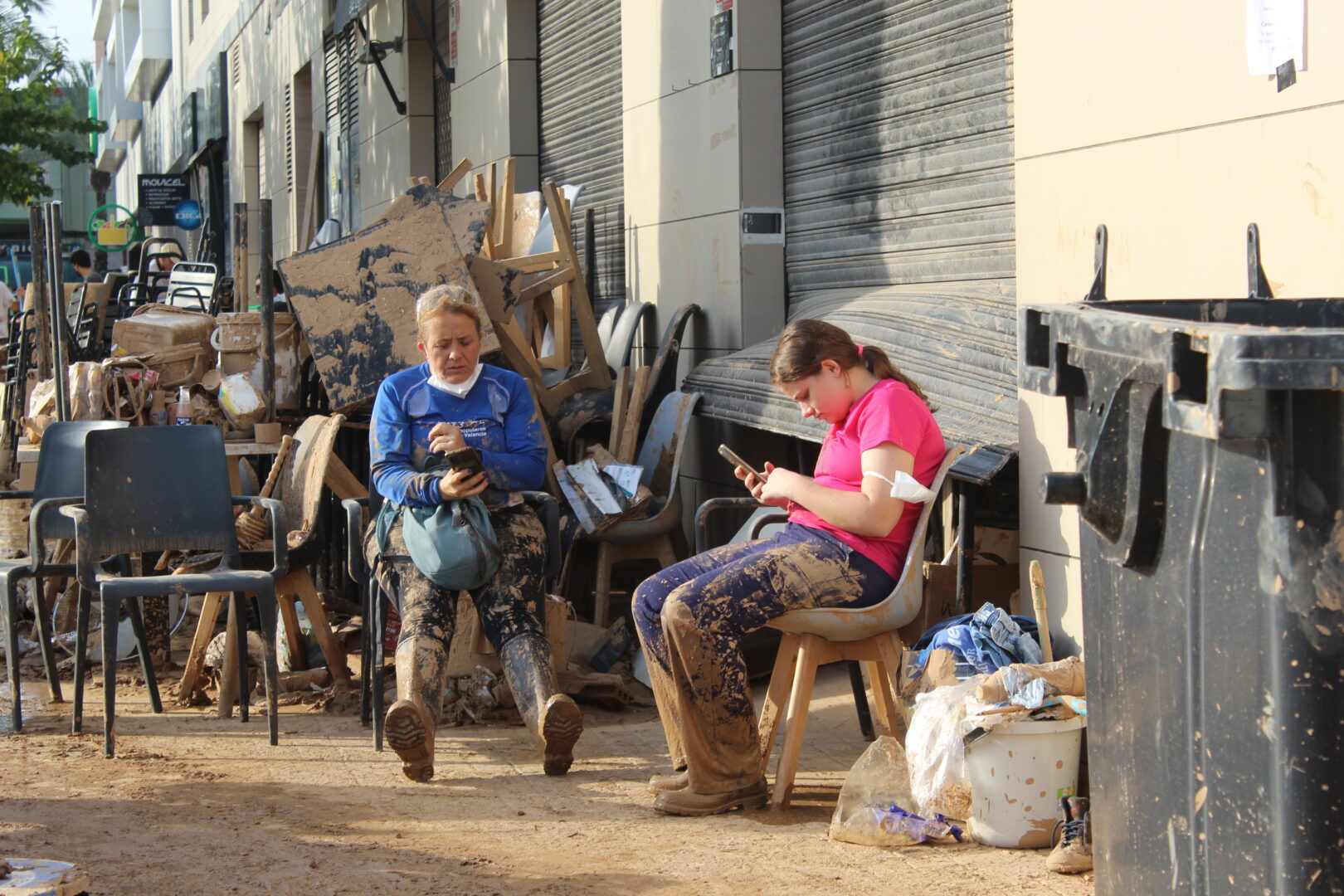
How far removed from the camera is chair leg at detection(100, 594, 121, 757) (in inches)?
205

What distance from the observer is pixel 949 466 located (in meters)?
4.47

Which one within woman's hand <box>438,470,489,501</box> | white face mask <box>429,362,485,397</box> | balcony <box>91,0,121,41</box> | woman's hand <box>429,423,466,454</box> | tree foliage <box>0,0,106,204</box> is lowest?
woman's hand <box>438,470,489,501</box>

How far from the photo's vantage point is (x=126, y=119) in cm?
5322

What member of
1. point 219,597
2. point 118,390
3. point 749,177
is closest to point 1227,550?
point 219,597

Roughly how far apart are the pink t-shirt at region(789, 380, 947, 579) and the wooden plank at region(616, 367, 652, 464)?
291cm

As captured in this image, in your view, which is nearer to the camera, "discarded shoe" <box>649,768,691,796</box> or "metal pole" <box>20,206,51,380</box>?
"discarded shoe" <box>649,768,691,796</box>

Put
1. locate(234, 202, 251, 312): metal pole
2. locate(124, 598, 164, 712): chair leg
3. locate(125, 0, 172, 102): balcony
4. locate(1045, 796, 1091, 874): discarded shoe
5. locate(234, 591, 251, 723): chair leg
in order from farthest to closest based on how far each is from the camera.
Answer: locate(125, 0, 172, 102): balcony
locate(234, 202, 251, 312): metal pole
locate(124, 598, 164, 712): chair leg
locate(234, 591, 251, 723): chair leg
locate(1045, 796, 1091, 874): discarded shoe

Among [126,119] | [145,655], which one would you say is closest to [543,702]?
[145,655]

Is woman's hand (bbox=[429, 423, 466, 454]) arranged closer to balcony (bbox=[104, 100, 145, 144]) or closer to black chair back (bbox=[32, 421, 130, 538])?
black chair back (bbox=[32, 421, 130, 538])

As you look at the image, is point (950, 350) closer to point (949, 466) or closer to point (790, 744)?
point (949, 466)

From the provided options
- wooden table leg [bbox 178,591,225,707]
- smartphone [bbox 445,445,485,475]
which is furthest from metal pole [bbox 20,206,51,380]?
smartphone [bbox 445,445,485,475]

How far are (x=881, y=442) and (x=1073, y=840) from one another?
122 cm

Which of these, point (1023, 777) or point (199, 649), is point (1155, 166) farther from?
point (199, 649)

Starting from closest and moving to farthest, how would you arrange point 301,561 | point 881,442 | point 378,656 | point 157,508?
1. point 881,442
2. point 378,656
3. point 157,508
4. point 301,561
